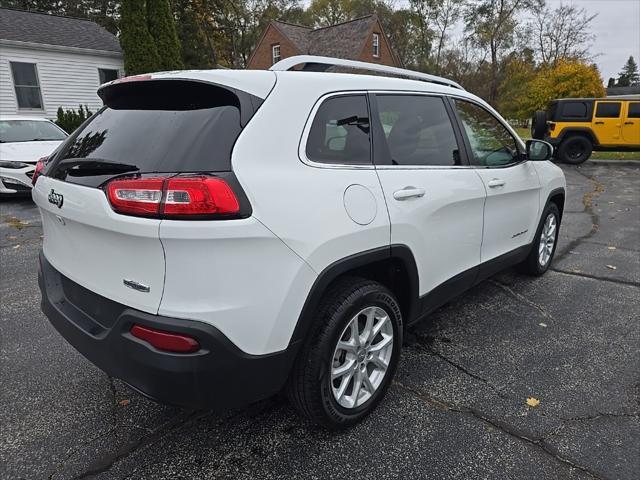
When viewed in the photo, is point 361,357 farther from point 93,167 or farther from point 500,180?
point 500,180

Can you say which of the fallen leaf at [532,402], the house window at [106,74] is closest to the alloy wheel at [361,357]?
the fallen leaf at [532,402]

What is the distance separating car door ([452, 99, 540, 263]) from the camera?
3.22 metres

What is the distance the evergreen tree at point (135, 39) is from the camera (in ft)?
59.0

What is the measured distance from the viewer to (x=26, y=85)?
673 inches

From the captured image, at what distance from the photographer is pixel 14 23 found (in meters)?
17.5

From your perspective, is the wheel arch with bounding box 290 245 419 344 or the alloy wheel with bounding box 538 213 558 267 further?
the alloy wheel with bounding box 538 213 558 267

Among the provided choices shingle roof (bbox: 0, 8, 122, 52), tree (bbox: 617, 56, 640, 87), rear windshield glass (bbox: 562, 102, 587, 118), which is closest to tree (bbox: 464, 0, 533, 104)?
rear windshield glass (bbox: 562, 102, 587, 118)

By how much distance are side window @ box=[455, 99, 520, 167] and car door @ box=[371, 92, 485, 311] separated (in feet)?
0.64

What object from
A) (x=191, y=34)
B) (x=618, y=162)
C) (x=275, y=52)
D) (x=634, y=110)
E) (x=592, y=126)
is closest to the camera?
(x=634, y=110)

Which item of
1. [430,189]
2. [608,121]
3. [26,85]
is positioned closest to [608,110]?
[608,121]

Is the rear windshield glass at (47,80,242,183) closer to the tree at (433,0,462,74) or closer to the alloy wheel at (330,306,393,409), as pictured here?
the alloy wheel at (330,306,393,409)

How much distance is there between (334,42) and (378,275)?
33.4 meters

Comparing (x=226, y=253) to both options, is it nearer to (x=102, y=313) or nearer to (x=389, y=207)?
(x=102, y=313)

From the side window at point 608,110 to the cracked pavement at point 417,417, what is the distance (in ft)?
40.4
